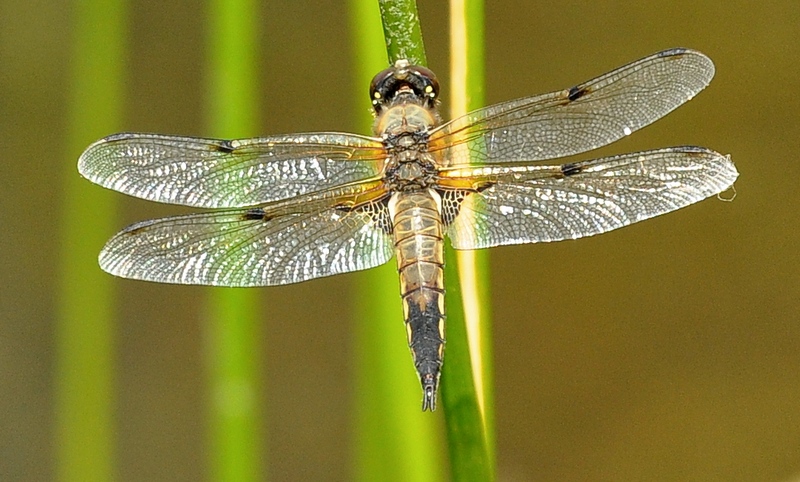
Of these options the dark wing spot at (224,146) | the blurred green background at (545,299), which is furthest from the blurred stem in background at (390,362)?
the blurred green background at (545,299)

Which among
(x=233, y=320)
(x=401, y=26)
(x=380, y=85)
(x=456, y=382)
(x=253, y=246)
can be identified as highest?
(x=380, y=85)

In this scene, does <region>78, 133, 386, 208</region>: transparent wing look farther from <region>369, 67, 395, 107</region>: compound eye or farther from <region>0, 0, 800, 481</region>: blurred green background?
<region>0, 0, 800, 481</region>: blurred green background

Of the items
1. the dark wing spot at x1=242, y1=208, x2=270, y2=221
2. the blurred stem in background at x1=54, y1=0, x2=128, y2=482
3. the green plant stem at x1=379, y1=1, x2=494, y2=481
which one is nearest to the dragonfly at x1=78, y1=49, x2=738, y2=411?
the dark wing spot at x1=242, y1=208, x2=270, y2=221

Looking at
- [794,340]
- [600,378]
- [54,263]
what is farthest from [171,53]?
[794,340]

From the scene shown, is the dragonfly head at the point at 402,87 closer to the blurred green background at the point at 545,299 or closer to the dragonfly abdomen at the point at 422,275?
the dragonfly abdomen at the point at 422,275

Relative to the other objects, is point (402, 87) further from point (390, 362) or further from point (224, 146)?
point (390, 362)

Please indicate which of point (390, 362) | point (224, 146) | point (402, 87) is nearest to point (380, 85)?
point (402, 87)
